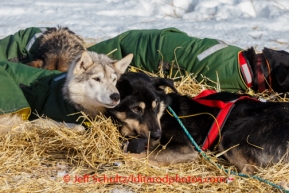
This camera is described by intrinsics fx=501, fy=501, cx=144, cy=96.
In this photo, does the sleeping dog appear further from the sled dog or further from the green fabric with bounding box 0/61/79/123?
the sled dog

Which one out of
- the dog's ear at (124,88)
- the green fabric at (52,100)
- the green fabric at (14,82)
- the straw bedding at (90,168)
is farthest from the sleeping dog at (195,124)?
the green fabric at (14,82)

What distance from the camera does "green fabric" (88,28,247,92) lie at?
5.76 metres

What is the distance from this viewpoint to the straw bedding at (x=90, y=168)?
356 centimetres

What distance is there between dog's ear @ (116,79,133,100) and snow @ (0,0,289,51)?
4371 mm

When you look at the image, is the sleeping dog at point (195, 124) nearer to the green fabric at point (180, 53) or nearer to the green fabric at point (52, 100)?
the green fabric at point (52, 100)

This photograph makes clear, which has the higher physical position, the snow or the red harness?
the red harness

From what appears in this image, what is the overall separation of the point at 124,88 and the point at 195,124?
0.67m

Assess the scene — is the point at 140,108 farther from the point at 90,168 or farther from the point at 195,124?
the point at 90,168

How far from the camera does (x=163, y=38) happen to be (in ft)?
20.3

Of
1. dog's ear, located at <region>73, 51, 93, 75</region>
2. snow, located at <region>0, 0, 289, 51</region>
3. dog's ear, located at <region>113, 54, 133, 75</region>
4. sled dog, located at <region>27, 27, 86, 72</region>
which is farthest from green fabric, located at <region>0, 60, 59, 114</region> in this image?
snow, located at <region>0, 0, 289, 51</region>

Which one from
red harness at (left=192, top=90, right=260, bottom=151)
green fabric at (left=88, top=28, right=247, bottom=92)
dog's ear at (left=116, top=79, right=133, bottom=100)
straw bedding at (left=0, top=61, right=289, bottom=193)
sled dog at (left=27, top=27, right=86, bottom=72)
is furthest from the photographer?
sled dog at (left=27, top=27, right=86, bottom=72)

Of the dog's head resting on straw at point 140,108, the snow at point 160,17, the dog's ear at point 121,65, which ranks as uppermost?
the dog's ear at point 121,65

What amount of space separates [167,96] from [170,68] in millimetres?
1571

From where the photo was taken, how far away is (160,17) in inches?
406
